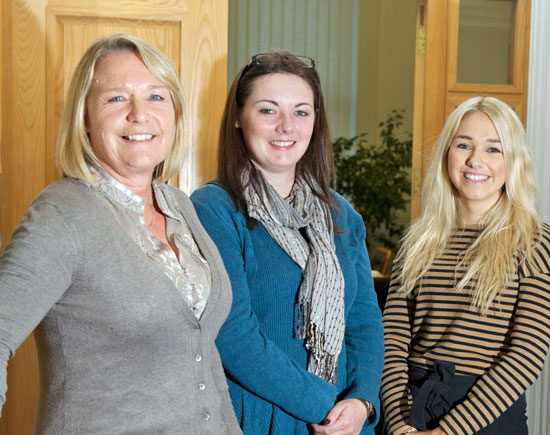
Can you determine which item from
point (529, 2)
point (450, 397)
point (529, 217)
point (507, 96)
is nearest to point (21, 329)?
point (450, 397)

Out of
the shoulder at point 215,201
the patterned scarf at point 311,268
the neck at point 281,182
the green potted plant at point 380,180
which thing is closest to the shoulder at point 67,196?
the shoulder at point 215,201

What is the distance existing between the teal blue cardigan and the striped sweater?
296 mm

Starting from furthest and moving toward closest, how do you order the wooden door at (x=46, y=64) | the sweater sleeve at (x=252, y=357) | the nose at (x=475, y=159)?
the wooden door at (x=46, y=64) < the nose at (x=475, y=159) < the sweater sleeve at (x=252, y=357)

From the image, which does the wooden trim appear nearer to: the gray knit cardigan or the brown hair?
the brown hair

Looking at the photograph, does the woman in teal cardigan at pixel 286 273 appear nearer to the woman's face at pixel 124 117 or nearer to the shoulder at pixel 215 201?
the shoulder at pixel 215 201

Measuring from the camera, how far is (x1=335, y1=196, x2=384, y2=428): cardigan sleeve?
1.78 metres

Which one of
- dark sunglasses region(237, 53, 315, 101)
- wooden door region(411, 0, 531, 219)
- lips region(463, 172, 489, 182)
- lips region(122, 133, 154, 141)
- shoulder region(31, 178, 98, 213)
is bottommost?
shoulder region(31, 178, 98, 213)

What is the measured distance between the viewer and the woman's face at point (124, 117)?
54.8 inches

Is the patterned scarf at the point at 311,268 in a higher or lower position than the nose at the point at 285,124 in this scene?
lower

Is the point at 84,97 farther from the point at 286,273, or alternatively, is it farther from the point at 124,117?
the point at 286,273

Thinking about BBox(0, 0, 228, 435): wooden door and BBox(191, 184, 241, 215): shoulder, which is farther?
BBox(0, 0, 228, 435): wooden door

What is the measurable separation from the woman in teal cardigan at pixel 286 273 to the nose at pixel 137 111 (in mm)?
382

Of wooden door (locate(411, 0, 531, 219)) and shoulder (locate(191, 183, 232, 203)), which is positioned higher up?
wooden door (locate(411, 0, 531, 219))

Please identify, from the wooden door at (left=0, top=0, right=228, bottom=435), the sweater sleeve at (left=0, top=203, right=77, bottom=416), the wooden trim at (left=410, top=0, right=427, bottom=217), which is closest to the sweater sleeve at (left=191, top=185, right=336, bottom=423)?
the sweater sleeve at (left=0, top=203, right=77, bottom=416)
